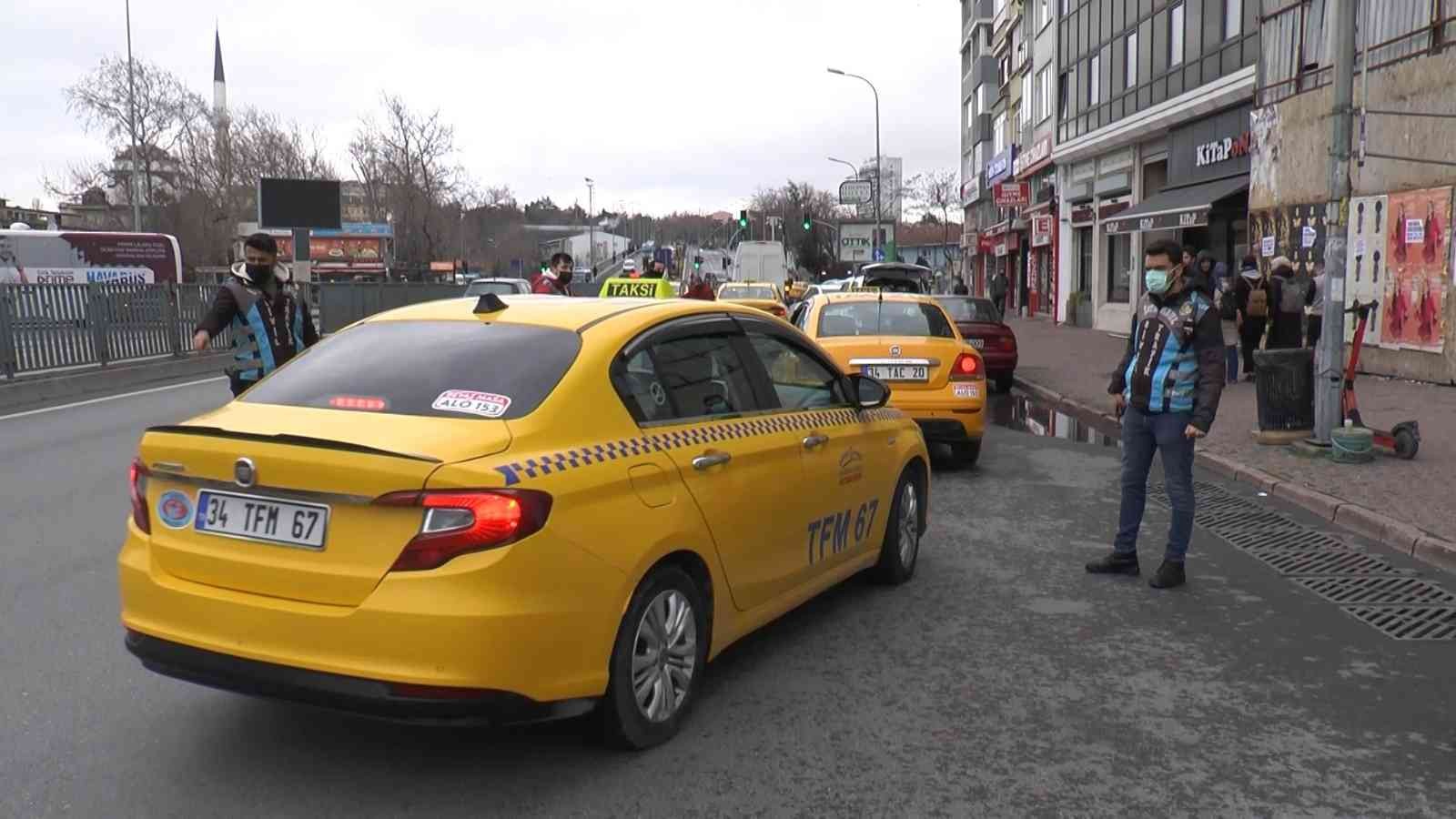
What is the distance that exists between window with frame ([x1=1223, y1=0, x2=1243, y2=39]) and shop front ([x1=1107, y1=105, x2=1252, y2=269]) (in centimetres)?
149

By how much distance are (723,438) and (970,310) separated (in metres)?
13.8

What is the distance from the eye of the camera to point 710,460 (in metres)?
4.35

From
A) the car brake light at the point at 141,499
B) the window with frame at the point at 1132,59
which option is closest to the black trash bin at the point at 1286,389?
the car brake light at the point at 141,499

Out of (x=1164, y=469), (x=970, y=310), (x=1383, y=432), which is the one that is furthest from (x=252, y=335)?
(x=970, y=310)

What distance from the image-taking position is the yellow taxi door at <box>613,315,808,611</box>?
4.29 m

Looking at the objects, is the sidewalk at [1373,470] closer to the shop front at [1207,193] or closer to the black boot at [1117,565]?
the black boot at [1117,565]

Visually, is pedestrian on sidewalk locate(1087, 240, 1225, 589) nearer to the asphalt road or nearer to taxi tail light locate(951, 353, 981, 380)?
the asphalt road

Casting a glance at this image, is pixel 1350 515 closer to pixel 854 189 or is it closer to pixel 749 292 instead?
pixel 749 292

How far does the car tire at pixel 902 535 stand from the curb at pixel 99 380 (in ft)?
43.7

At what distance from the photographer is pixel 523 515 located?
347cm

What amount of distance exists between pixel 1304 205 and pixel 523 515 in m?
18.6

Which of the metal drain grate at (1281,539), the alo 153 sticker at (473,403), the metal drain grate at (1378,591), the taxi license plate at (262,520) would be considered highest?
the alo 153 sticker at (473,403)

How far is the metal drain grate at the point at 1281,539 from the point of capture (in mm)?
7434

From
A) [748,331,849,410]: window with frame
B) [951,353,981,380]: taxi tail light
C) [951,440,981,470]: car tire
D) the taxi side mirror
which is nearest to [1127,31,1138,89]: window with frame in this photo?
[951,440,981,470]: car tire
